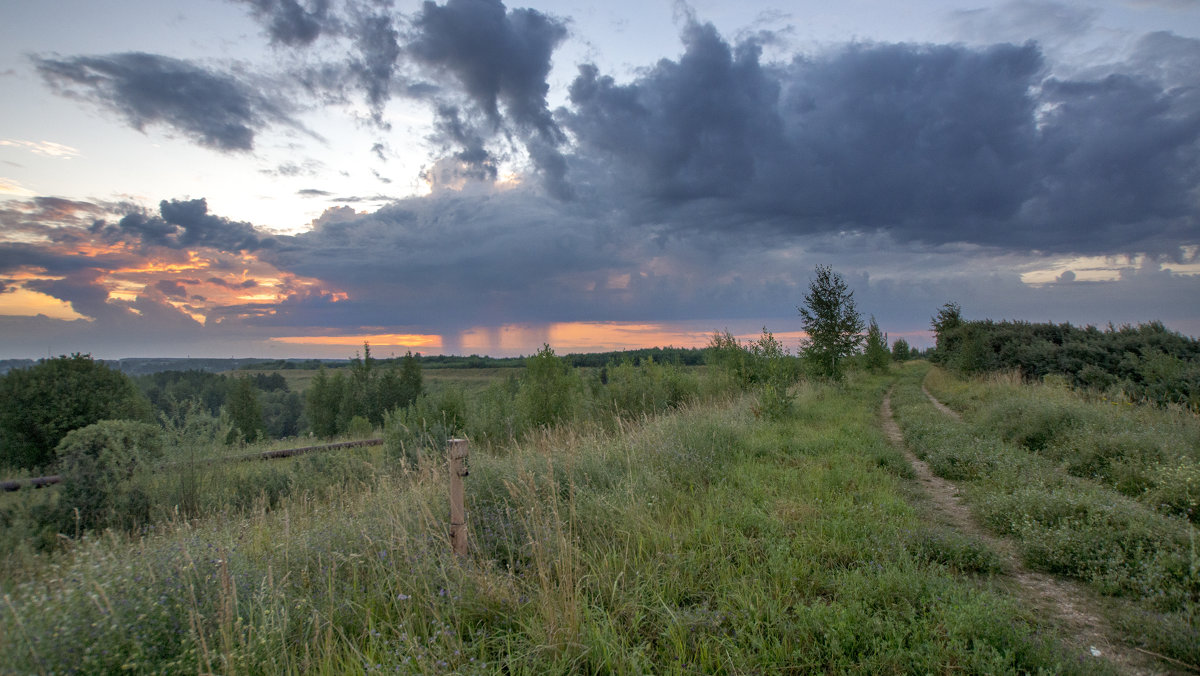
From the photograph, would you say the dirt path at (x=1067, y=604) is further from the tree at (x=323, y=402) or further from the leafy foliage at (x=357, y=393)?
the tree at (x=323, y=402)

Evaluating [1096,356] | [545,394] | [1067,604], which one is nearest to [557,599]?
[1067,604]

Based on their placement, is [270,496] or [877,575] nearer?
[877,575]

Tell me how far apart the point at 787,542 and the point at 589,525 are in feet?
6.64

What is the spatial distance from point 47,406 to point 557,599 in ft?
77.1

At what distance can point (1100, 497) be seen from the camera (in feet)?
18.6

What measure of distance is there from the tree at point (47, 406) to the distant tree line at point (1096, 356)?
33.1 m

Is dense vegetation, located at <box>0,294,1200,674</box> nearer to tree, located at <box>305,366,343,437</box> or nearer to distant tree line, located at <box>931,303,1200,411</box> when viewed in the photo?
distant tree line, located at <box>931,303,1200,411</box>

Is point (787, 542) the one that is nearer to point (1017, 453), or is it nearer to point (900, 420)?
point (1017, 453)

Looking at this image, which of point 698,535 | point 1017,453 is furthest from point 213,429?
point 1017,453

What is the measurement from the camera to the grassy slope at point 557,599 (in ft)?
9.85

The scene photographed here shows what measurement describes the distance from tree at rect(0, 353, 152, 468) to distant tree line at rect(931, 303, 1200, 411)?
33.1 metres

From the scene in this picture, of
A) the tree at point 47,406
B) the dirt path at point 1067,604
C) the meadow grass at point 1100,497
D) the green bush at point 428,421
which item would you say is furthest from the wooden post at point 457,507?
the tree at point 47,406

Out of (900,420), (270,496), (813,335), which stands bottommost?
(270,496)

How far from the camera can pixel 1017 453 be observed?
8633mm
